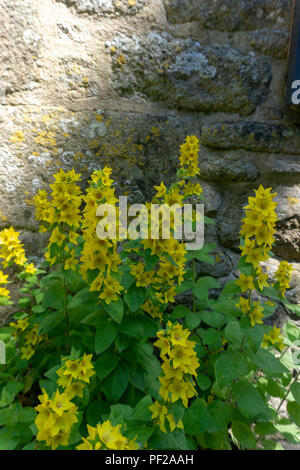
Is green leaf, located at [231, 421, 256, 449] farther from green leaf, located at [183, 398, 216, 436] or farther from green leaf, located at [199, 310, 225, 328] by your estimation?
green leaf, located at [199, 310, 225, 328]

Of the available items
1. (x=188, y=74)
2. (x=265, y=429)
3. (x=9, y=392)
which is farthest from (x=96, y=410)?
(x=188, y=74)

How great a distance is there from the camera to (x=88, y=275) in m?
0.92

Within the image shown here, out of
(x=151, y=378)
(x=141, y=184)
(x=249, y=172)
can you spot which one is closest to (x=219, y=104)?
(x=249, y=172)

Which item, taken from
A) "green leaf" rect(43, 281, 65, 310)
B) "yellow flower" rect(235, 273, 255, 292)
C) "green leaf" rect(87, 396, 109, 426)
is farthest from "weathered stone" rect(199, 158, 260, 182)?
"green leaf" rect(87, 396, 109, 426)

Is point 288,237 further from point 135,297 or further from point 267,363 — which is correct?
point 135,297

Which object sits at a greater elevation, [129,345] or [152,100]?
[152,100]

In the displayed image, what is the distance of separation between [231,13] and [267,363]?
4.90ft

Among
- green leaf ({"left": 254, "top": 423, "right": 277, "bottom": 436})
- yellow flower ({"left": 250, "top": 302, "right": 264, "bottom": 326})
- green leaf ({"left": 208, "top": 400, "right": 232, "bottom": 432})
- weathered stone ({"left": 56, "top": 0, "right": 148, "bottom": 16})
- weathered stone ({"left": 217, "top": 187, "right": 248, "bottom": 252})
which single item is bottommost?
green leaf ({"left": 254, "top": 423, "right": 277, "bottom": 436})

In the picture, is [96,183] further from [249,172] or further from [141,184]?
[249,172]

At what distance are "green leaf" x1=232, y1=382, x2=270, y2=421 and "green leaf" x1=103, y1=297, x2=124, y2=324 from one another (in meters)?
0.49

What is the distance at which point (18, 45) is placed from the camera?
1.27 m

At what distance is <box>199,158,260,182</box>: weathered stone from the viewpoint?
144 cm

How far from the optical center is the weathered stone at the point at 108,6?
132 cm

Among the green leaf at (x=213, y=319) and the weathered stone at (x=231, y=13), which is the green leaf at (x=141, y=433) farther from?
the weathered stone at (x=231, y=13)
